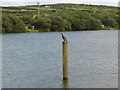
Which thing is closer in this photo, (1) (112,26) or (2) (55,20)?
(2) (55,20)

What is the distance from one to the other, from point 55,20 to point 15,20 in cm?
1400

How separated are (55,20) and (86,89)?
95.7 m

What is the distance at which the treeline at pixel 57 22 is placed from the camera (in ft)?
355

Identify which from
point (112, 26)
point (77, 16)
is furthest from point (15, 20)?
point (112, 26)

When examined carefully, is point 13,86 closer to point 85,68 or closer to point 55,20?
point 85,68

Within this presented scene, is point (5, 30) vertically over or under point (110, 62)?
under

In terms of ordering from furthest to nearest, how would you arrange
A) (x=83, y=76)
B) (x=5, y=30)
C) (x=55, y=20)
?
(x=55, y=20) → (x=5, y=30) → (x=83, y=76)

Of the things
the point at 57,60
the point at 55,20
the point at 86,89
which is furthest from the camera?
the point at 55,20

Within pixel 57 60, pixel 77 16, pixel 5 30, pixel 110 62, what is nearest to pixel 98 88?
pixel 110 62

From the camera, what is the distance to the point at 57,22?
384ft

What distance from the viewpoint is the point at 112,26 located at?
133 meters

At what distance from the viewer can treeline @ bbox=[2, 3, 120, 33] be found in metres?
108

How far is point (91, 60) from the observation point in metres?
37.1

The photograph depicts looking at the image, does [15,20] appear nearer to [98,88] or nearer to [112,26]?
[112,26]
